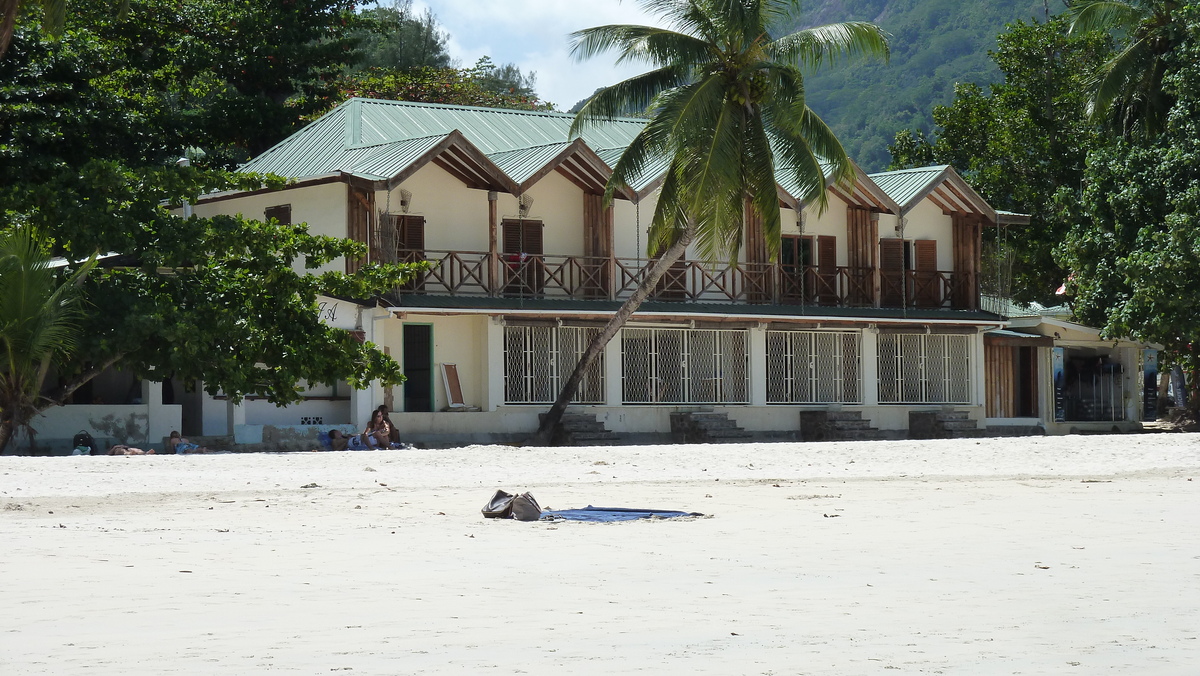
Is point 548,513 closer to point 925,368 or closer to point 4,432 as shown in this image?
point 4,432

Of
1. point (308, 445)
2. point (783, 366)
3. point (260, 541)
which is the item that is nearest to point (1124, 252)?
point (783, 366)

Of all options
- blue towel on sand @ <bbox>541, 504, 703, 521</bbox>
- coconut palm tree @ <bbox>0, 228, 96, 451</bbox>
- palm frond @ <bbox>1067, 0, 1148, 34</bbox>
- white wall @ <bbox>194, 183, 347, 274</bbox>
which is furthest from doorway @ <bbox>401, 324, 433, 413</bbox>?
palm frond @ <bbox>1067, 0, 1148, 34</bbox>

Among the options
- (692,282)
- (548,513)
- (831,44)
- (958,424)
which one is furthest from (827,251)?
(548,513)

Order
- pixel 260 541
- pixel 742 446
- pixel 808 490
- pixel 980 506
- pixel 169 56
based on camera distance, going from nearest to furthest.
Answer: pixel 260 541, pixel 980 506, pixel 808 490, pixel 742 446, pixel 169 56

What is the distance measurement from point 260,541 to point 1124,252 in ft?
80.6

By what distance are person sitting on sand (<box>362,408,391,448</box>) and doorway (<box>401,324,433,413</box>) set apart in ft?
9.28

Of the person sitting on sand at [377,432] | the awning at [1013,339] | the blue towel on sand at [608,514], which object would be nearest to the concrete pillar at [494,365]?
the person sitting on sand at [377,432]

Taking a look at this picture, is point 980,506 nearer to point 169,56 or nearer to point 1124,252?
point 1124,252

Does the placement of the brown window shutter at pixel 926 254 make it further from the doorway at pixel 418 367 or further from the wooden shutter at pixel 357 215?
the wooden shutter at pixel 357 215

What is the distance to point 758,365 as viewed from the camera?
2833 centimetres

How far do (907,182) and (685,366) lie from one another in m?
6.90

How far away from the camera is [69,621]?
20.9 feet

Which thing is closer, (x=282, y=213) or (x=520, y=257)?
(x=520, y=257)

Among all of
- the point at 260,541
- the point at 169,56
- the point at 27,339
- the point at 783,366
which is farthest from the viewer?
the point at 169,56
